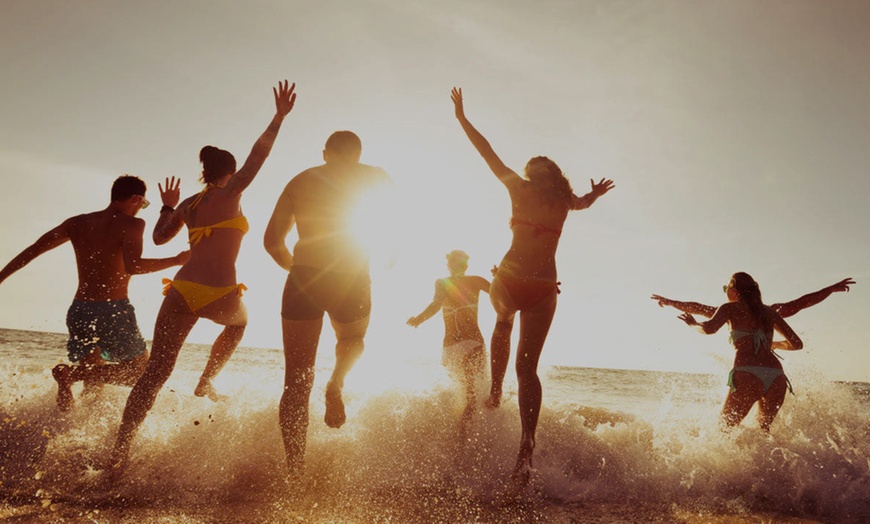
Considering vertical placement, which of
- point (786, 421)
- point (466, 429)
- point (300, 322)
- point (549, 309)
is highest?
point (549, 309)

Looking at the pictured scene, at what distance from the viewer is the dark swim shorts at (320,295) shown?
3928mm

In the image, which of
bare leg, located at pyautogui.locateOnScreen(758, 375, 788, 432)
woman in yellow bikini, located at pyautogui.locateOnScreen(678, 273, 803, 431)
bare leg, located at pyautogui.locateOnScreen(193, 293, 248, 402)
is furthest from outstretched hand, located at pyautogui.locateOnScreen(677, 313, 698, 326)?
bare leg, located at pyautogui.locateOnScreen(193, 293, 248, 402)

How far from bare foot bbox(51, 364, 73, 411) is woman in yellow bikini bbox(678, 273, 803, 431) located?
6.08 metres

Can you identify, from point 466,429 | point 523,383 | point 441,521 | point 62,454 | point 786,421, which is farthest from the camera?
point 786,421

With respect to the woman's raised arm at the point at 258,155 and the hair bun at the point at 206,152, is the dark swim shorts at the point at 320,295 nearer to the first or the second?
the woman's raised arm at the point at 258,155

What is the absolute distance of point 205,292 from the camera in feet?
13.7

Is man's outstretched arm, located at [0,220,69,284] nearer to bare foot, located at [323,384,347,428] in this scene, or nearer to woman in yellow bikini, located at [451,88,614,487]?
bare foot, located at [323,384,347,428]

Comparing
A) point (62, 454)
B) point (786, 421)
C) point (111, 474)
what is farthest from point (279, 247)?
point (786, 421)

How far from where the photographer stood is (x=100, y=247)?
4754 millimetres

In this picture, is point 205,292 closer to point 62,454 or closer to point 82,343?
point 82,343

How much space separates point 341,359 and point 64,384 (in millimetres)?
2866

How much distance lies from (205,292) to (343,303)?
1.13 m

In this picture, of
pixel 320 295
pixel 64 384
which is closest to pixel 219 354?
pixel 320 295

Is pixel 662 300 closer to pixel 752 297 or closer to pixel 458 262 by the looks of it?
pixel 752 297
